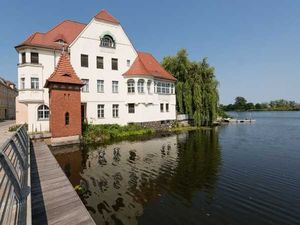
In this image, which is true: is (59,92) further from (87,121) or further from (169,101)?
(169,101)

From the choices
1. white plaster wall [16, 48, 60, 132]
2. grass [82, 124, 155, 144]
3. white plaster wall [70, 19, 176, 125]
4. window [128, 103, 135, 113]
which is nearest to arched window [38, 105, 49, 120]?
white plaster wall [16, 48, 60, 132]

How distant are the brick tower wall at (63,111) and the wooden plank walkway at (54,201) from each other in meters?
10.7

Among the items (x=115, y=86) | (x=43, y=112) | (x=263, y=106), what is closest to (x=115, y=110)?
(x=115, y=86)

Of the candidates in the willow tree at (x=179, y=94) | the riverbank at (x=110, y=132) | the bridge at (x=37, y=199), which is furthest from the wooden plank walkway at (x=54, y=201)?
the willow tree at (x=179, y=94)

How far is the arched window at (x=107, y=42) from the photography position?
26953 mm

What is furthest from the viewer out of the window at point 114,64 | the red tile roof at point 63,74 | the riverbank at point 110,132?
the window at point 114,64

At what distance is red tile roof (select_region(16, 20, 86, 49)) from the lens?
24.0 m

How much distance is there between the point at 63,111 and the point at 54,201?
15137mm

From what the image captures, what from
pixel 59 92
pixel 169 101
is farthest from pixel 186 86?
pixel 59 92

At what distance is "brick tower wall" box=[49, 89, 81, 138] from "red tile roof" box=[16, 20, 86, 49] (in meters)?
7.27

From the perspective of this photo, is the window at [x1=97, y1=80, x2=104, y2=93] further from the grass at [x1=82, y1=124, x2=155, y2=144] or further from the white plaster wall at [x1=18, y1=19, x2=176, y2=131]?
the grass at [x1=82, y1=124, x2=155, y2=144]

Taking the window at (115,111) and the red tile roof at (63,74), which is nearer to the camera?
the red tile roof at (63,74)

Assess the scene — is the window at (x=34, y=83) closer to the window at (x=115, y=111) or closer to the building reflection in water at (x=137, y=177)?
the window at (x=115, y=111)

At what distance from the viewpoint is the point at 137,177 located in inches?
431
